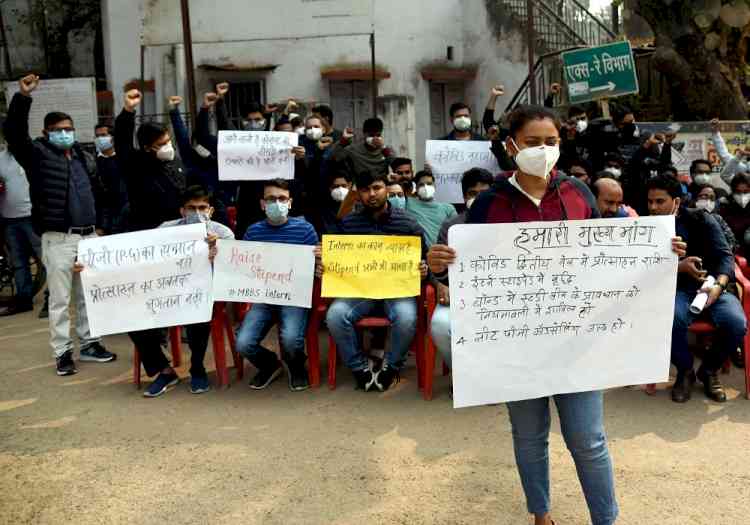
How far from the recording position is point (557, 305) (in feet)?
10.1

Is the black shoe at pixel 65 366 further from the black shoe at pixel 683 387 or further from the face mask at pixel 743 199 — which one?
the face mask at pixel 743 199

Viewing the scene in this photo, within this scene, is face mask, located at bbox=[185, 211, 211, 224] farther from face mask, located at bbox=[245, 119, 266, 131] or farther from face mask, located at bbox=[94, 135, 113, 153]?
face mask, located at bbox=[94, 135, 113, 153]

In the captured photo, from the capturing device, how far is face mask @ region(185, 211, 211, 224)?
569 centimetres

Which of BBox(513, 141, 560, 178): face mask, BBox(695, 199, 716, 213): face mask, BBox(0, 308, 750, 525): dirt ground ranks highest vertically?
BBox(513, 141, 560, 178): face mask

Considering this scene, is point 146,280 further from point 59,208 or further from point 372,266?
point 372,266

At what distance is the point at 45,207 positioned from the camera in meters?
5.96

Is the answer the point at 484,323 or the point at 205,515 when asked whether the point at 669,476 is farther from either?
the point at 205,515

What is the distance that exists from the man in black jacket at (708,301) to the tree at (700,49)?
6679 mm

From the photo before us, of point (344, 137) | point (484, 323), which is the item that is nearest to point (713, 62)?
point (344, 137)

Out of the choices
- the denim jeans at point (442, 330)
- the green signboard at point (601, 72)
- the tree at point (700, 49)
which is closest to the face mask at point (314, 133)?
the denim jeans at point (442, 330)

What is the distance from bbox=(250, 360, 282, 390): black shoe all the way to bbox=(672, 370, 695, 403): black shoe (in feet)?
8.94

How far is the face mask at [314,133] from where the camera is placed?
705cm

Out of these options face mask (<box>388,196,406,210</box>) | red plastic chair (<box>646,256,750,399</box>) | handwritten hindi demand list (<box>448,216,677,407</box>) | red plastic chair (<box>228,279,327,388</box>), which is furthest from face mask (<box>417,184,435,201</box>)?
handwritten hindi demand list (<box>448,216,677,407</box>)

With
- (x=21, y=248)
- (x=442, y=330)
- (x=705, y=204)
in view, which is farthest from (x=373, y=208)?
(x=21, y=248)
